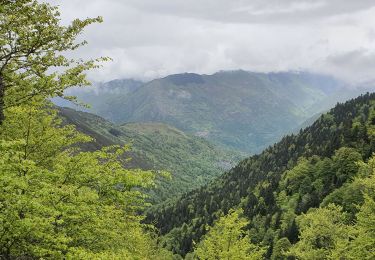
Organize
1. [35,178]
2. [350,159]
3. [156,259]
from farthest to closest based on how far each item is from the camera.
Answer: [350,159]
[156,259]
[35,178]

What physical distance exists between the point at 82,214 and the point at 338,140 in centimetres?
15282

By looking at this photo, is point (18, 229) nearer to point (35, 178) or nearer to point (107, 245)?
point (35, 178)

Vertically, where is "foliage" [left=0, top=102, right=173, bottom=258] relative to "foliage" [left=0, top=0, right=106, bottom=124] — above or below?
below

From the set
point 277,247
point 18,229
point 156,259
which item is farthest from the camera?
point 277,247

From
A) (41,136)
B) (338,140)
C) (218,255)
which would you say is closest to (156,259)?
(218,255)

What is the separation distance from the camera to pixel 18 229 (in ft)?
55.5

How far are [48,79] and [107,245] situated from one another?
10003 millimetres

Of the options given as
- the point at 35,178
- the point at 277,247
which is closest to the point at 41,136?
the point at 35,178

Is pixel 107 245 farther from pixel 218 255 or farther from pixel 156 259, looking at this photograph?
pixel 156 259

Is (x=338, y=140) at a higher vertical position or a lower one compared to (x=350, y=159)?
higher

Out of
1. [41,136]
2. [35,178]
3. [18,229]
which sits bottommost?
[18,229]

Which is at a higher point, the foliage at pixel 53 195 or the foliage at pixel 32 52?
the foliage at pixel 32 52

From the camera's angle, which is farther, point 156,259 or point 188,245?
point 188,245

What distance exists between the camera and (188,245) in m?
172
